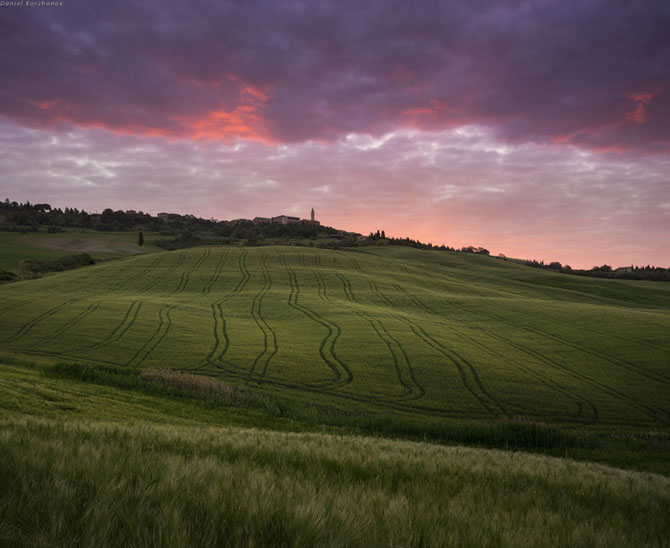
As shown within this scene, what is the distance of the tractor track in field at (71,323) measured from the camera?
25.8 m

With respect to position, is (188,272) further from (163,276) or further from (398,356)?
(398,356)

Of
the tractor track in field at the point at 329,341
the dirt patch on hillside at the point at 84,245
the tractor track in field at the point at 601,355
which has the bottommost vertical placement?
the tractor track in field at the point at 329,341

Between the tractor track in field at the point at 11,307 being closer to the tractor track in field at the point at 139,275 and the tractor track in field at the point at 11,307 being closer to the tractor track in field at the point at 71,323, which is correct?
the tractor track in field at the point at 71,323

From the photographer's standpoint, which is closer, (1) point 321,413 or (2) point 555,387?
(1) point 321,413

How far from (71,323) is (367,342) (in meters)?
22.3

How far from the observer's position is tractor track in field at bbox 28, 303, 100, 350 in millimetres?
25784

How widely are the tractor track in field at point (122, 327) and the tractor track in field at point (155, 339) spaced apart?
2.01 metres

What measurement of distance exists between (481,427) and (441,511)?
12.6m

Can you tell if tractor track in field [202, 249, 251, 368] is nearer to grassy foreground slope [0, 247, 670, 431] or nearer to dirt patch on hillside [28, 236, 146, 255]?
grassy foreground slope [0, 247, 670, 431]

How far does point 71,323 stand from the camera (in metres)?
30.0

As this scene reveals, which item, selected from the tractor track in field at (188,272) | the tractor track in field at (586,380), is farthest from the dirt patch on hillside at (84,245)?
the tractor track in field at (586,380)

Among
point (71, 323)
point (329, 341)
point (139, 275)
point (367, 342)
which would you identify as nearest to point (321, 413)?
point (329, 341)

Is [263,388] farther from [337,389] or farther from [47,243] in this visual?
[47,243]

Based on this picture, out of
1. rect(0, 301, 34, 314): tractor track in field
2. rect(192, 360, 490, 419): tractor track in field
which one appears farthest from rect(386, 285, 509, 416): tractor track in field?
rect(0, 301, 34, 314): tractor track in field
